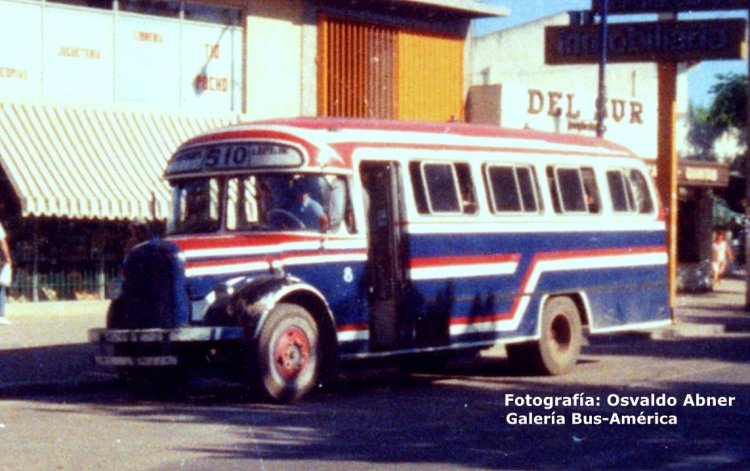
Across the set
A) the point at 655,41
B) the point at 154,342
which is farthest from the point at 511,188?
the point at 655,41

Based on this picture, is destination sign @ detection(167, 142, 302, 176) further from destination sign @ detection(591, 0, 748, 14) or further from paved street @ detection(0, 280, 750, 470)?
destination sign @ detection(591, 0, 748, 14)

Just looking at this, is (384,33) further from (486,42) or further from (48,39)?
(486,42)

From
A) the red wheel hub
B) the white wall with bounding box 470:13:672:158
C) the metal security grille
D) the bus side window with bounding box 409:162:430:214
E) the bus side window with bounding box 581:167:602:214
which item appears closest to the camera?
the red wheel hub

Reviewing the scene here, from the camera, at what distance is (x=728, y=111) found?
4016 cm

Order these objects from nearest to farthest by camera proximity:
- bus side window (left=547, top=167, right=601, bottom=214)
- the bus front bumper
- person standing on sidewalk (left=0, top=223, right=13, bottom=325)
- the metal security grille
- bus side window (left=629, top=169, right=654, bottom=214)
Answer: the bus front bumper, bus side window (left=547, top=167, right=601, bottom=214), bus side window (left=629, top=169, right=654, bottom=214), person standing on sidewalk (left=0, top=223, right=13, bottom=325), the metal security grille

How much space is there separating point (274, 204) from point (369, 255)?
3.83ft

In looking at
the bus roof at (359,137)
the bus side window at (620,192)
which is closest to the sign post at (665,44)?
the bus side window at (620,192)

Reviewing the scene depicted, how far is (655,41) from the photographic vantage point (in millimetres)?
26984

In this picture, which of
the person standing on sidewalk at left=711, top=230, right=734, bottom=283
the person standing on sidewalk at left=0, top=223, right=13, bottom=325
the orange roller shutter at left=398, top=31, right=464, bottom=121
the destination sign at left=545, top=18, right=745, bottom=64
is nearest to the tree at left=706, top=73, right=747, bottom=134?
the person standing on sidewalk at left=711, top=230, right=734, bottom=283

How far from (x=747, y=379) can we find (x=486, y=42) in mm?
32281

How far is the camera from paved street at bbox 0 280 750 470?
37.2 ft

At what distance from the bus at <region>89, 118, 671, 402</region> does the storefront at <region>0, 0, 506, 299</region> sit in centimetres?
809

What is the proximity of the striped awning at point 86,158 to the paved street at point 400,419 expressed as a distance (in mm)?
3512

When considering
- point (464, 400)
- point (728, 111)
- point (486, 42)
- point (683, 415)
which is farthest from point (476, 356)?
point (486, 42)
